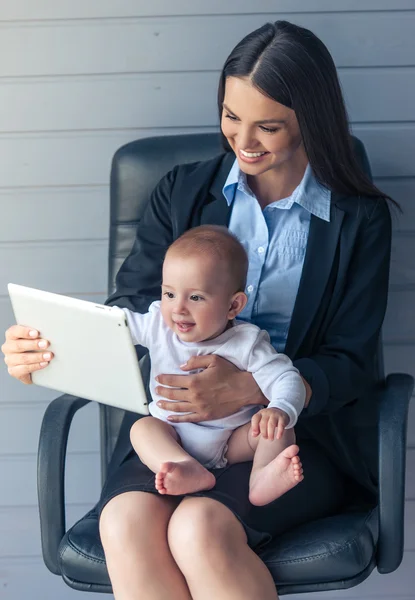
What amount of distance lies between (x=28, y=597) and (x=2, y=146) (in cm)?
126

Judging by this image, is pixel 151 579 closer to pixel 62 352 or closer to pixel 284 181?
pixel 62 352

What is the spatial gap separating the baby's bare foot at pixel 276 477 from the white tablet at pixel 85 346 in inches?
9.5

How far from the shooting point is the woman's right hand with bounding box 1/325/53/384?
1652 millimetres

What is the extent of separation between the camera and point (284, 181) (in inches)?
75.9

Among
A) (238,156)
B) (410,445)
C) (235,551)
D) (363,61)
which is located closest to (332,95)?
(238,156)

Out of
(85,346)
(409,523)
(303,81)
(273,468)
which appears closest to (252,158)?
(303,81)

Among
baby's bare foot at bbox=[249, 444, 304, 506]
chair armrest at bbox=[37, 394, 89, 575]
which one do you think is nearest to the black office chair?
chair armrest at bbox=[37, 394, 89, 575]

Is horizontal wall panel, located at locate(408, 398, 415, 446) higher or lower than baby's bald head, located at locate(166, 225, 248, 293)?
lower

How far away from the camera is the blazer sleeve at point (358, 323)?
5.93ft

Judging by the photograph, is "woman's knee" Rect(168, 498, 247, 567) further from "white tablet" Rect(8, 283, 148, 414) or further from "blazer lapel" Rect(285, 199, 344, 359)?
"blazer lapel" Rect(285, 199, 344, 359)

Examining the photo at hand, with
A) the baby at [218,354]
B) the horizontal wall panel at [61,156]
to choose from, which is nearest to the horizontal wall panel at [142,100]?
the horizontal wall panel at [61,156]

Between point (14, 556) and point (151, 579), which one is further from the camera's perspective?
point (14, 556)

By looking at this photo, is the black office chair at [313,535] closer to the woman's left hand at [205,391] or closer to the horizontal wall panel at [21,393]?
the woman's left hand at [205,391]

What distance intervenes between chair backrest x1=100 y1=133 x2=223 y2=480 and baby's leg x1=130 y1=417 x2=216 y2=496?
42cm
